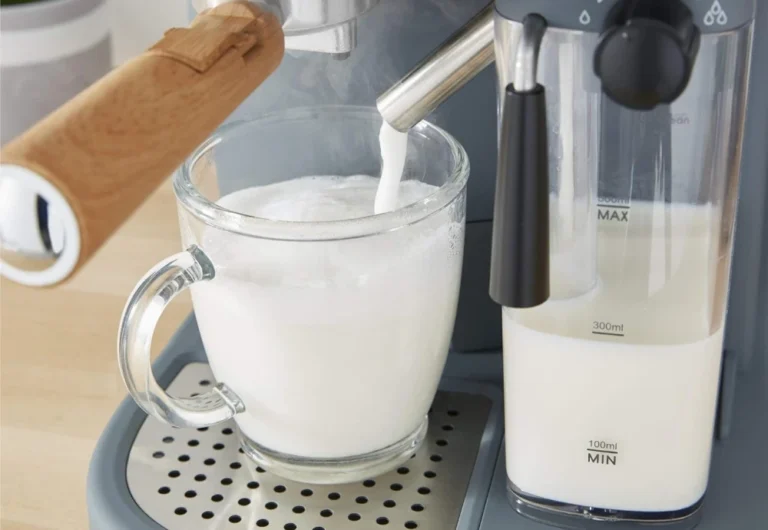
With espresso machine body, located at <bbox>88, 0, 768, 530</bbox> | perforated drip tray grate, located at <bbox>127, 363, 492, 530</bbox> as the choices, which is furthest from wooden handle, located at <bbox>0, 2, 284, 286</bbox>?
perforated drip tray grate, located at <bbox>127, 363, 492, 530</bbox>

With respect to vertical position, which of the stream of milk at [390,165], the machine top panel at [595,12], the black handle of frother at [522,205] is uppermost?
the machine top panel at [595,12]

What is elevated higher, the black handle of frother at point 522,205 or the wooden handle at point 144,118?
the wooden handle at point 144,118

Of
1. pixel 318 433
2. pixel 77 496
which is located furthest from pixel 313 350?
pixel 77 496

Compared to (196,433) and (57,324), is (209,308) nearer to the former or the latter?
(196,433)

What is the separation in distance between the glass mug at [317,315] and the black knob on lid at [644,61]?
0.39 ft

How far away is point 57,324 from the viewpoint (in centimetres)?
54

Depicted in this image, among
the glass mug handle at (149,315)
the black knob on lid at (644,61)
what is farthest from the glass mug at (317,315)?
the black knob on lid at (644,61)

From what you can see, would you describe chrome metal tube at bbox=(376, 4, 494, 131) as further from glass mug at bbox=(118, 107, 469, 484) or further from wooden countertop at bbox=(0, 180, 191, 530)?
wooden countertop at bbox=(0, 180, 191, 530)

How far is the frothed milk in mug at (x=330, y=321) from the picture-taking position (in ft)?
1.15

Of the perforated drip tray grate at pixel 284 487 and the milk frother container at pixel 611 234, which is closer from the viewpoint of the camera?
the milk frother container at pixel 611 234

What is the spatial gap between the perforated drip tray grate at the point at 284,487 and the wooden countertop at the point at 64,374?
5 cm

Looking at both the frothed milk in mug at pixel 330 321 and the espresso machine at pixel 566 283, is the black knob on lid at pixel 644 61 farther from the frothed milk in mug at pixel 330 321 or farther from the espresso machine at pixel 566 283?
the frothed milk in mug at pixel 330 321

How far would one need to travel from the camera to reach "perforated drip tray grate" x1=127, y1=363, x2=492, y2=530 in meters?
0.37

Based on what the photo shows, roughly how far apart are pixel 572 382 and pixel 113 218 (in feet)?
0.55
